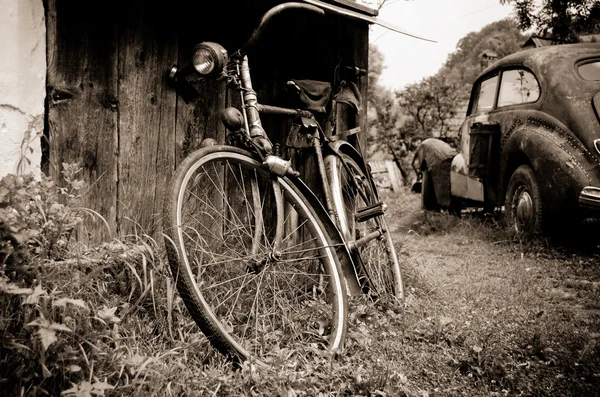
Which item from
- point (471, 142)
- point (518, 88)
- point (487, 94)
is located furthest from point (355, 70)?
point (487, 94)

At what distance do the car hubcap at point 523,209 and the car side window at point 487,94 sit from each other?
1.66 m

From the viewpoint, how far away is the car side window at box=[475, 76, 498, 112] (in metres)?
6.69

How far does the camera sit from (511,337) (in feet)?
9.07

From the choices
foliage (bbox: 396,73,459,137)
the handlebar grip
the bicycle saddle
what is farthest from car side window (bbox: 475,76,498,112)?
foliage (bbox: 396,73,459,137)

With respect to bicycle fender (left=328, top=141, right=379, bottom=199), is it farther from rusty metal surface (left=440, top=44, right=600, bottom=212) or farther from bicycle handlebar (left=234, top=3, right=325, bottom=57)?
rusty metal surface (left=440, top=44, right=600, bottom=212)

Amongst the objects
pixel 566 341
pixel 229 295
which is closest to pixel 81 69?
pixel 229 295

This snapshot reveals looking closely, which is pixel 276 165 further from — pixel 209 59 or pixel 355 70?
pixel 355 70

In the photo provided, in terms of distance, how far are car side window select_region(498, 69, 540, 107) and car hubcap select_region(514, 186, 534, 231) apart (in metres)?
1.04

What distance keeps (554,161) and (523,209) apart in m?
0.73

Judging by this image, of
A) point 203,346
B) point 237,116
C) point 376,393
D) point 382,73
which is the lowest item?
point 376,393

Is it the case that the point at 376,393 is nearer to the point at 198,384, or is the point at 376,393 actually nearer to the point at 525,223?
the point at 198,384

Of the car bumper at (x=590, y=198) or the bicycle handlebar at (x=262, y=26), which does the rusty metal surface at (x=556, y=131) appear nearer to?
the car bumper at (x=590, y=198)

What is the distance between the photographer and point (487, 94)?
22.6 feet

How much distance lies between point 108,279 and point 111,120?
0.90 m
